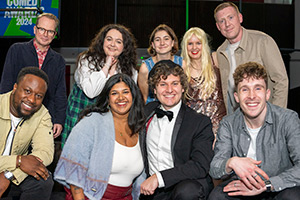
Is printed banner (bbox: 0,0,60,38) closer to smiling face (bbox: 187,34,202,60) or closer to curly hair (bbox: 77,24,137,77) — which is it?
curly hair (bbox: 77,24,137,77)

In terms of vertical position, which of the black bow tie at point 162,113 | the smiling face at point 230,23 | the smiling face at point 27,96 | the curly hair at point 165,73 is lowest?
the black bow tie at point 162,113

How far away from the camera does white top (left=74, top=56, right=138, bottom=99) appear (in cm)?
271

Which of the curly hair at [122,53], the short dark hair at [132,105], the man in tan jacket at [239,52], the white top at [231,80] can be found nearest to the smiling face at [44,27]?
the curly hair at [122,53]

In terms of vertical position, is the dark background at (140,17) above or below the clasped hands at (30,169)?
above

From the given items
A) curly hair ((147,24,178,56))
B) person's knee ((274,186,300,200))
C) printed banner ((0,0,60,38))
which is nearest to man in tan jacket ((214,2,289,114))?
curly hair ((147,24,178,56))

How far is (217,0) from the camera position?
6.33 metres

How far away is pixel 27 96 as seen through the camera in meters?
2.40

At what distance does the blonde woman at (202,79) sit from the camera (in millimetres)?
2939

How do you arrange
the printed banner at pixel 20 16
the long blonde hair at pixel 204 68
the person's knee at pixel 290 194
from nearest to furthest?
the person's knee at pixel 290 194 → the long blonde hair at pixel 204 68 → the printed banner at pixel 20 16

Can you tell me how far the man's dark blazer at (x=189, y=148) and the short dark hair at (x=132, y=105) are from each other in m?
0.08

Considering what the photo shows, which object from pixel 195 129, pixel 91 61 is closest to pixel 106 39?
pixel 91 61

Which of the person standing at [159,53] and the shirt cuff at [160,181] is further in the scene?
the person standing at [159,53]

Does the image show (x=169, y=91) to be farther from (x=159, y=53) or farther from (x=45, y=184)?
(x=45, y=184)

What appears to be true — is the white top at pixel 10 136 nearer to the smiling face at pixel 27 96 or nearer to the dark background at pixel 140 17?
the smiling face at pixel 27 96
